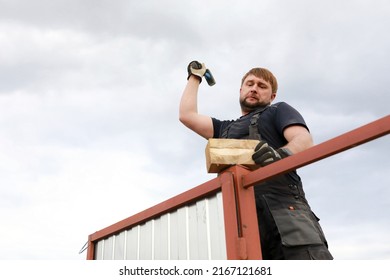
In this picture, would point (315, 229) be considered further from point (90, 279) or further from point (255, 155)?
point (90, 279)

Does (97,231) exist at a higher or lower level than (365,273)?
higher

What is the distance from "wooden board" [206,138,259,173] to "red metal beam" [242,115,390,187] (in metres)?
0.20

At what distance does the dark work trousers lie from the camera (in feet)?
10.1

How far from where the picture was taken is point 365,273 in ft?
8.11

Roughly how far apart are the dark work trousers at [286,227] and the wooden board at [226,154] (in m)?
0.48

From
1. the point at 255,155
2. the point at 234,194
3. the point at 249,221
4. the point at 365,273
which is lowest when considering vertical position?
the point at 365,273

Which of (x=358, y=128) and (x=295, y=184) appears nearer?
(x=358, y=128)

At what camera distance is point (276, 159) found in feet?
9.44

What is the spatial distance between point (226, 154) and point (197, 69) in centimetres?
212

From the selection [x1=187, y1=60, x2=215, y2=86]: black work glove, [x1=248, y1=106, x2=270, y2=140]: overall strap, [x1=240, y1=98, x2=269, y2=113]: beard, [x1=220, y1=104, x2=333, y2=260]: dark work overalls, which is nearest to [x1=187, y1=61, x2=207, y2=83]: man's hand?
[x1=187, y1=60, x2=215, y2=86]: black work glove

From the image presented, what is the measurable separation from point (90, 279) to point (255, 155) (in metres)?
1.46

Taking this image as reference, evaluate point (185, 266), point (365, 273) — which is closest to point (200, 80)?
point (185, 266)

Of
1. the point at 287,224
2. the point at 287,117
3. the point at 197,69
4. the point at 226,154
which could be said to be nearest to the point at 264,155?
the point at 226,154

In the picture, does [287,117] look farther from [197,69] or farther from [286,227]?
[197,69]
